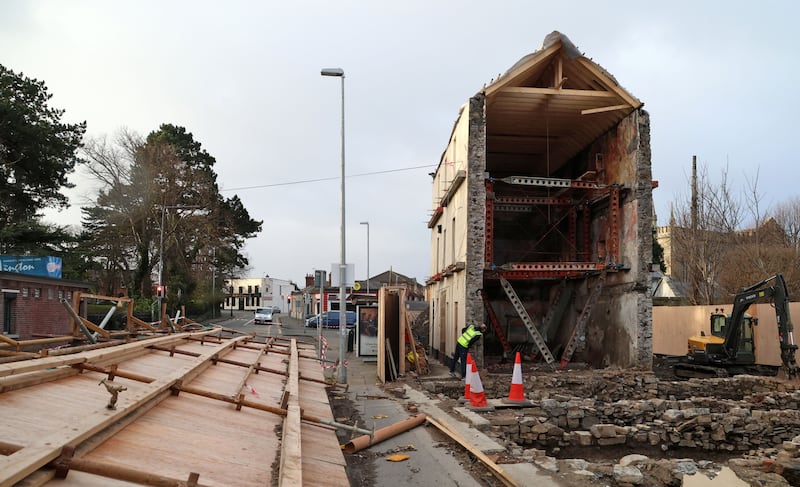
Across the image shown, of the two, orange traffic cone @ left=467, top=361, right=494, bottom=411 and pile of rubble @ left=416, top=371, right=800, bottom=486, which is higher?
orange traffic cone @ left=467, top=361, right=494, bottom=411

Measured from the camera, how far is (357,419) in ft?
34.3

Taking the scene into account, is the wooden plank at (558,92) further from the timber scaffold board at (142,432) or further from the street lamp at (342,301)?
the timber scaffold board at (142,432)

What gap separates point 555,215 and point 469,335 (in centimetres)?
960

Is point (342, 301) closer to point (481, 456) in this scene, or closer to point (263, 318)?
point (481, 456)

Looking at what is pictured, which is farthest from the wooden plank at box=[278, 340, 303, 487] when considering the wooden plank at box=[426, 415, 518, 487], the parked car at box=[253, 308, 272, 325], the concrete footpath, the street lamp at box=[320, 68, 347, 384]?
the parked car at box=[253, 308, 272, 325]

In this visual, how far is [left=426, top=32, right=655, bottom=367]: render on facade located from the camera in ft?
54.4

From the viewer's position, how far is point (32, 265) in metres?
24.7

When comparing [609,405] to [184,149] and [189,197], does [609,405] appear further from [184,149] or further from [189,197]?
[184,149]

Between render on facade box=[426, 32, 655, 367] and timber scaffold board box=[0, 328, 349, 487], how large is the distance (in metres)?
11.4

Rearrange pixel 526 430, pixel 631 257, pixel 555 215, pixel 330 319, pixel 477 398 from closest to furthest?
pixel 526 430 → pixel 477 398 → pixel 631 257 → pixel 555 215 → pixel 330 319

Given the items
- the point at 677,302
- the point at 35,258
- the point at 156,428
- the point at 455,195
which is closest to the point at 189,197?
the point at 35,258

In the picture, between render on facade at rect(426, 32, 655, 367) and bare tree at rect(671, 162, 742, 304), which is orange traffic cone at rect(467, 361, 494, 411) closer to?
render on facade at rect(426, 32, 655, 367)

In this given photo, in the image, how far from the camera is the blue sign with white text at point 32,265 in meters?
23.5

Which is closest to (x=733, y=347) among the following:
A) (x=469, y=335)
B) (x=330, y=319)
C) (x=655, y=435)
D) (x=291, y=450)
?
(x=469, y=335)
